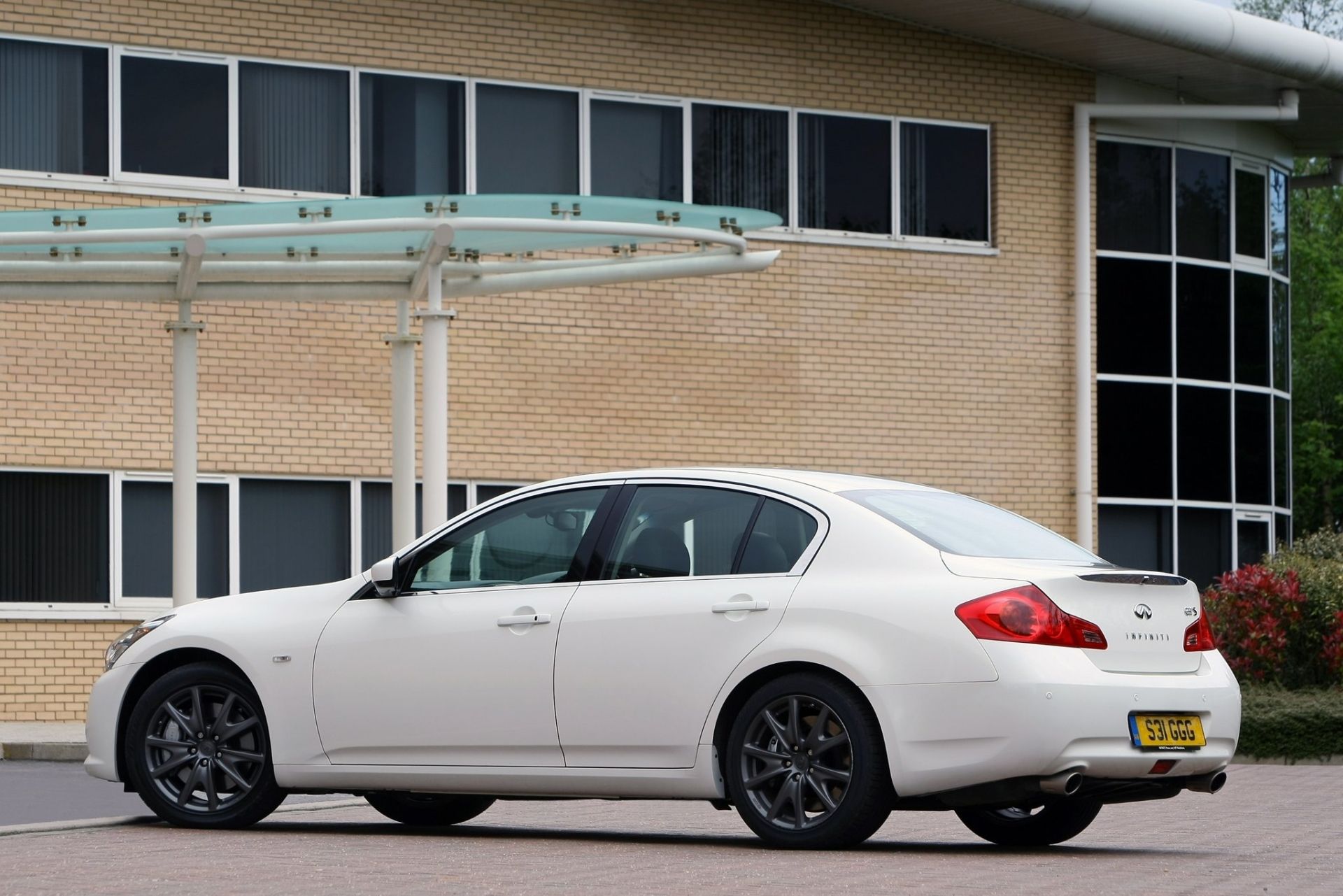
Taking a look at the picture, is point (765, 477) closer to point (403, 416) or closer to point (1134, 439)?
point (403, 416)

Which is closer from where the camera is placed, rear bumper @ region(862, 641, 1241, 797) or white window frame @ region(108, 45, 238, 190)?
A: rear bumper @ region(862, 641, 1241, 797)

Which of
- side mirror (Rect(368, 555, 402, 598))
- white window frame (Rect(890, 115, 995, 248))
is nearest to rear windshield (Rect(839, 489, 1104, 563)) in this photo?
side mirror (Rect(368, 555, 402, 598))

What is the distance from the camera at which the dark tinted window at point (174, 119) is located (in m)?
19.3

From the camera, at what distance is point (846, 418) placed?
71.9 ft

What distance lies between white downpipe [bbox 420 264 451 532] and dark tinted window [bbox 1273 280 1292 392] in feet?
42.2

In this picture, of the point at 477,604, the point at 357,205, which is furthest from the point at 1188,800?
the point at 357,205

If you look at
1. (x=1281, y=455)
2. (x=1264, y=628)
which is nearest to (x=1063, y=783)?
(x=1264, y=628)

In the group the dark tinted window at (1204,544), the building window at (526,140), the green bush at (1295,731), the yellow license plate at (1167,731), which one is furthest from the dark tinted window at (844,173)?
the yellow license plate at (1167,731)

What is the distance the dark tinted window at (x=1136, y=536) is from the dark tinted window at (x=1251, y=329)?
208 centimetres

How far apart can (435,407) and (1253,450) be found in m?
12.0

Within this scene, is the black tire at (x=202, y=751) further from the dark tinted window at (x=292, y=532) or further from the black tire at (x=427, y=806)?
the dark tinted window at (x=292, y=532)

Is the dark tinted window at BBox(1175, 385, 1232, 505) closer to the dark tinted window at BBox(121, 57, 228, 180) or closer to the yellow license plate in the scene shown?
the dark tinted window at BBox(121, 57, 228, 180)

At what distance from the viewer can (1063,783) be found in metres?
7.62

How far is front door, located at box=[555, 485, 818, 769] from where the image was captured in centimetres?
820
